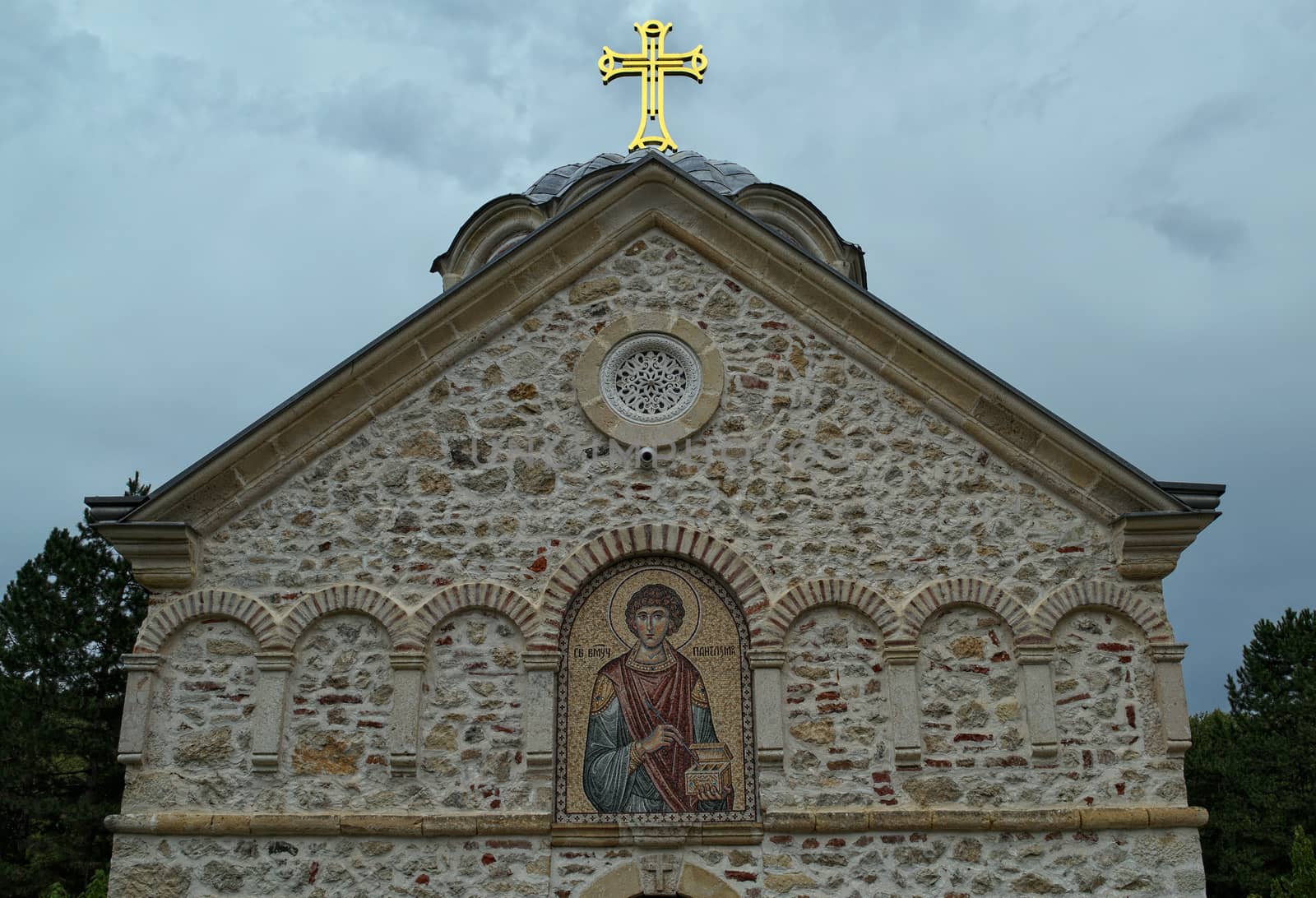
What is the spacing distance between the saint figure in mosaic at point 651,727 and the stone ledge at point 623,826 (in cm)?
22

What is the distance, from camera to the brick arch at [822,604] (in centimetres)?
753

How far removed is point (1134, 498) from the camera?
25.2 ft

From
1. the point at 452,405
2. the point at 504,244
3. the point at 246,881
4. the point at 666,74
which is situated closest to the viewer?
the point at 246,881

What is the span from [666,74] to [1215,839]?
605 inches

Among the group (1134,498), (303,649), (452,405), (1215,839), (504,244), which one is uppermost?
(504,244)

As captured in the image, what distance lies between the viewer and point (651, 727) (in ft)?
24.7

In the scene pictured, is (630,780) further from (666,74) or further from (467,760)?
(666,74)

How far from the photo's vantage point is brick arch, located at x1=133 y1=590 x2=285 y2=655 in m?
7.50

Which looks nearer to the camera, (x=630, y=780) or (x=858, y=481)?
(x=630, y=780)

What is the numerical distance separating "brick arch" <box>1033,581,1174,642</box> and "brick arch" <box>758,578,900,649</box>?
96 centimetres

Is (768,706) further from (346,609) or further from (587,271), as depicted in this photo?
(587,271)

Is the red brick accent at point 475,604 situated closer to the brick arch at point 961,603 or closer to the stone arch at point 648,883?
the stone arch at point 648,883

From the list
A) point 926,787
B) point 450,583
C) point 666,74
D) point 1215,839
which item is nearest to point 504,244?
point 666,74

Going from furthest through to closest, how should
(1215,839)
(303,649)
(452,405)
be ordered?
(1215,839), (452,405), (303,649)
